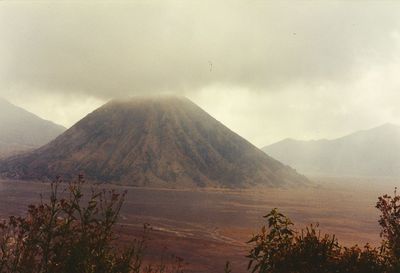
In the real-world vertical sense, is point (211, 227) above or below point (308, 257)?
below

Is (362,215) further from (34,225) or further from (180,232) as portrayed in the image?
(34,225)

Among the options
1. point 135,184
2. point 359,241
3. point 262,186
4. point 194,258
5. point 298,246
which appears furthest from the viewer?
point 262,186

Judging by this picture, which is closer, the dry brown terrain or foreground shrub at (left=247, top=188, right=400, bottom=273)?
foreground shrub at (left=247, top=188, right=400, bottom=273)

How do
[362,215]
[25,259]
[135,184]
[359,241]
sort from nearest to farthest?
1. [25,259]
2. [359,241]
3. [362,215]
4. [135,184]

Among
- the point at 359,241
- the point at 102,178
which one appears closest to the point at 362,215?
the point at 359,241

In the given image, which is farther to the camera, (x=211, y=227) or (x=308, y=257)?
(x=211, y=227)

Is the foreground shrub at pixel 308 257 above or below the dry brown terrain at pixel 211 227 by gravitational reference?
above

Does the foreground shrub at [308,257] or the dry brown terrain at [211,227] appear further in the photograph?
the dry brown terrain at [211,227]

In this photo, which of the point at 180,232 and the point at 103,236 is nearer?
the point at 103,236

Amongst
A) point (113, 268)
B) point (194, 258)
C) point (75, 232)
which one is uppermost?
point (75, 232)

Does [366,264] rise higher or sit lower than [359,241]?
higher

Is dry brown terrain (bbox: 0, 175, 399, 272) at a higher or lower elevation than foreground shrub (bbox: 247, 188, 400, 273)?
lower
